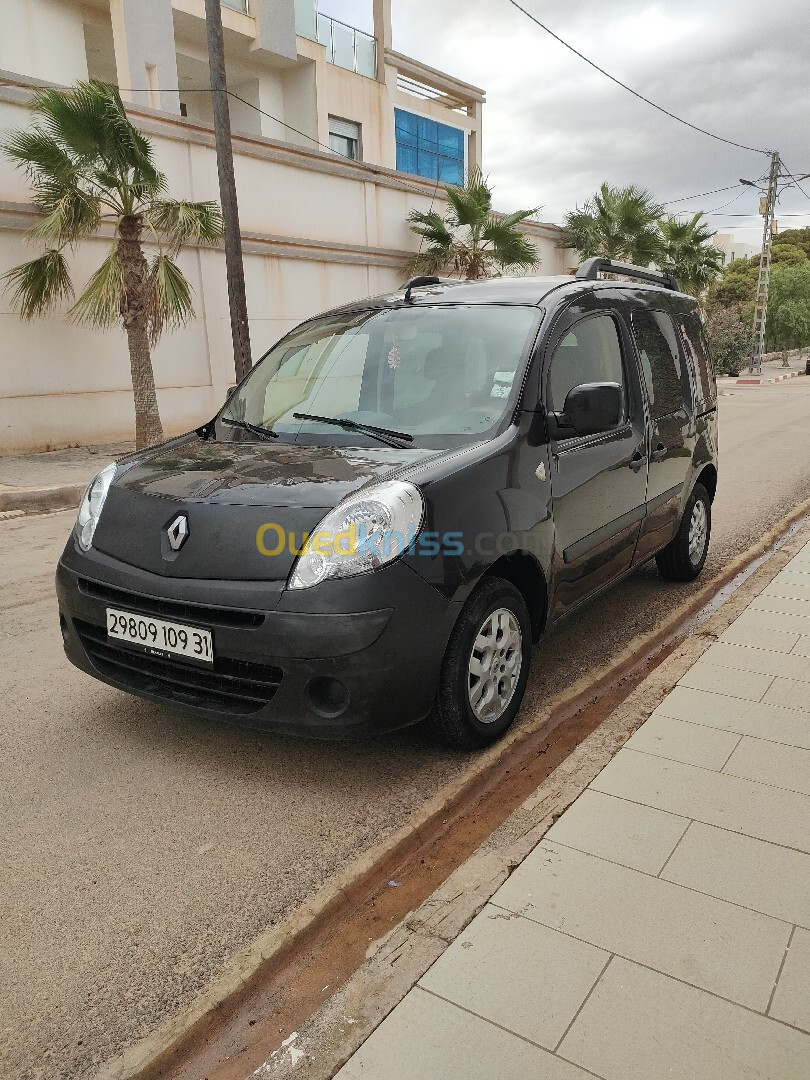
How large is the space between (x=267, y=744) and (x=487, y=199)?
17.4 meters

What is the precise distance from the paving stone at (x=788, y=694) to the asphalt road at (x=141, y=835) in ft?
2.80

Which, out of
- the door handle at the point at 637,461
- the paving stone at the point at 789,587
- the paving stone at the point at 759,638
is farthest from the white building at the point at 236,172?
the paving stone at the point at 759,638

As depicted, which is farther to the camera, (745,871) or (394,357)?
(394,357)

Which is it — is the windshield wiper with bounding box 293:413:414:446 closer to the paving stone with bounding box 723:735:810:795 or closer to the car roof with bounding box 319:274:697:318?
the car roof with bounding box 319:274:697:318

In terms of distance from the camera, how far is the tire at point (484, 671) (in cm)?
296

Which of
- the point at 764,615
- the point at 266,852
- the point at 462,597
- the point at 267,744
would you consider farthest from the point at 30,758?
the point at 764,615

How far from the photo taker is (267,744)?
3.29 metres

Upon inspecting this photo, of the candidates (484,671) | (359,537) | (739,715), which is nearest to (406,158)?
(739,715)

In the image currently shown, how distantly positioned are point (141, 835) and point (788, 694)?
2.68 meters

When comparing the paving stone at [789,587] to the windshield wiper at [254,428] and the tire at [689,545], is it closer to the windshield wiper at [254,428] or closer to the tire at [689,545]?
the tire at [689,545]

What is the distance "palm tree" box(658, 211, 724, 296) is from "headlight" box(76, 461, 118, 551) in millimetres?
29303

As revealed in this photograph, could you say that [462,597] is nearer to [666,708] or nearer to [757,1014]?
[666,708]

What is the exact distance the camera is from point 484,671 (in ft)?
10.3

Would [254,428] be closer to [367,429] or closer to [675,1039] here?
[367,429]
